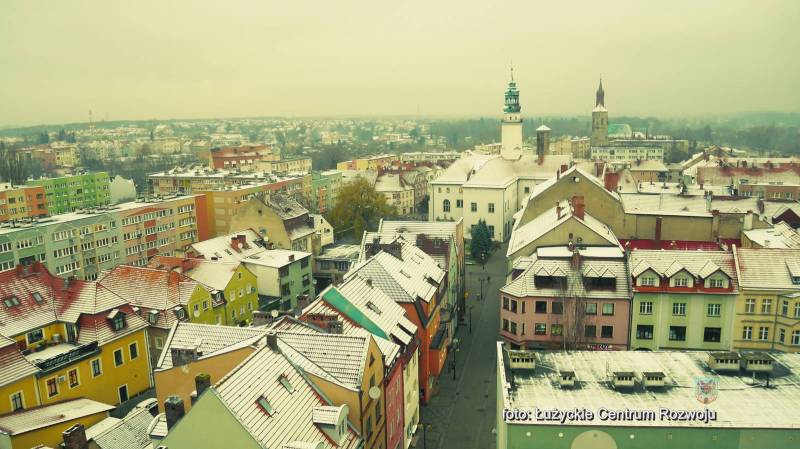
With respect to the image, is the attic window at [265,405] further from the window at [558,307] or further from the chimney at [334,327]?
the window at [558,307]

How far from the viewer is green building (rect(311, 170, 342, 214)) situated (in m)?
113

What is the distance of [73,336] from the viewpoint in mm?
38750

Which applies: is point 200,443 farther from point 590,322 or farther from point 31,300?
point 590,322

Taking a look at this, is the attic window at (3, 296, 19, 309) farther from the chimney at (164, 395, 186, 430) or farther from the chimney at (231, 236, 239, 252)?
the chimney at (231, 236, 239, 252)

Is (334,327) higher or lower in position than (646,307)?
higher

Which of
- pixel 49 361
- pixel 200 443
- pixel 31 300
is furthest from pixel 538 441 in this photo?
pixel 31 300

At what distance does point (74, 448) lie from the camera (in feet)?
74.3

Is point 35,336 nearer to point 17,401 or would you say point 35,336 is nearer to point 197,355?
point 17,401

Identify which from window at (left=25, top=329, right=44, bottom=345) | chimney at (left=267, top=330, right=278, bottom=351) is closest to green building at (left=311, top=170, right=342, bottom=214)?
window at (left=25, top=329, right=44, bottom=345)

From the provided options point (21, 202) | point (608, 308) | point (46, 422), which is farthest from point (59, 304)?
point (21, 202)

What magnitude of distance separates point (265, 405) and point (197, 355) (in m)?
7.92

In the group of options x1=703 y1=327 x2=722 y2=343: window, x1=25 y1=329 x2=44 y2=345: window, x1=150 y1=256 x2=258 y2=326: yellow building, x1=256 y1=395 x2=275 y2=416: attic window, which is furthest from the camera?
x1=150 y1=256 x2=258 y2=326: yellow building

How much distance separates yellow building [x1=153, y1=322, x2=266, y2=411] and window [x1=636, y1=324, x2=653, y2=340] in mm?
27524

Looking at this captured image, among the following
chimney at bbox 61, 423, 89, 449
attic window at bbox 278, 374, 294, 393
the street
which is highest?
attic window at bbox 278, 374, 294, 393
